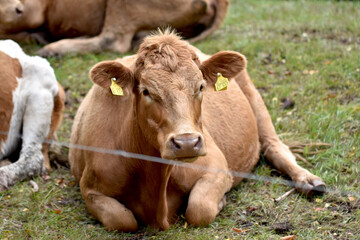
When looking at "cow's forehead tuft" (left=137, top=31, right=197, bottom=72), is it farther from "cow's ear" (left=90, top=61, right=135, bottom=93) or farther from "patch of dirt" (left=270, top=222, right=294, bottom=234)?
"patch of dirt" (left=270, top=222, right=294, bottom=234)

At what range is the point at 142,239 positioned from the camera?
487cm

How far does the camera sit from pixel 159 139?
4.46 m

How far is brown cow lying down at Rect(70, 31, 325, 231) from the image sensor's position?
14.5ft

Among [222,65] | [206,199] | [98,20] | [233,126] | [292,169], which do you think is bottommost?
[292,169]

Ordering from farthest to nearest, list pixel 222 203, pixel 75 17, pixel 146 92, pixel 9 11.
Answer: pixel 75 17
pixel 9 11
pixel 222 203
pixel 146 92

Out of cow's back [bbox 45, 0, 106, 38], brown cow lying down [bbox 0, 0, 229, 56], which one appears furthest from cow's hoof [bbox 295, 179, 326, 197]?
cow's back [bbox 45, 0, 106, 38]

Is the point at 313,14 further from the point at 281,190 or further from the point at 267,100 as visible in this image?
the point at 281,190

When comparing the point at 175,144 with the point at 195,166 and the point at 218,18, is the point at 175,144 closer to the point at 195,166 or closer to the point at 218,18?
the point at 195,166

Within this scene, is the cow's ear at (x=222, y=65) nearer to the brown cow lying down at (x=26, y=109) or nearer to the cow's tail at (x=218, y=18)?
the brown cow lying down at (x=26, y=109)

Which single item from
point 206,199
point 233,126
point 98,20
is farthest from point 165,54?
point 98,20

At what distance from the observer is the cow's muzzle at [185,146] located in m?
4.11

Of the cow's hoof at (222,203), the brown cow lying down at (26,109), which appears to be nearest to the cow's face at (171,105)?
the cow's hoof at (222,203)

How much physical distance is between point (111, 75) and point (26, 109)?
6.86ft

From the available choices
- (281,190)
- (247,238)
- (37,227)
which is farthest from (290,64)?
(37,227)
